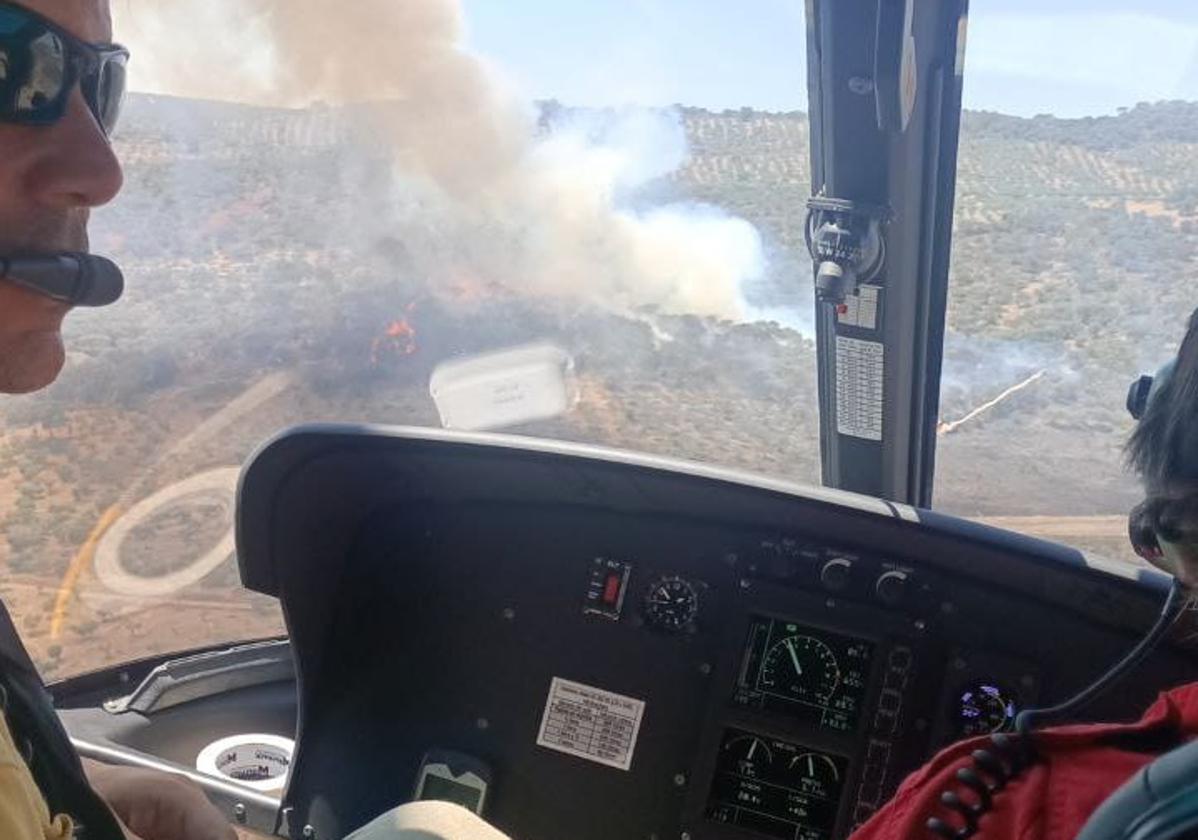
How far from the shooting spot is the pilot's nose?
58.9 inches

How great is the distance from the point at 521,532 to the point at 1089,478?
1.08 m

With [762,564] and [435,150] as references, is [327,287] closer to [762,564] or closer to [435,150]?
[435,150]

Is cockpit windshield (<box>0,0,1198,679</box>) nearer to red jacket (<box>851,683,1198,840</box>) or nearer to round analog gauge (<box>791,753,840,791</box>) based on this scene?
round analog gauge (<box>791,753,840,791</box>)

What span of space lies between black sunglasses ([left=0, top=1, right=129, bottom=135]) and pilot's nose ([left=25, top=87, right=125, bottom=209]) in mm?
20

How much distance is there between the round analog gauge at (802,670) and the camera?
2.44 metres

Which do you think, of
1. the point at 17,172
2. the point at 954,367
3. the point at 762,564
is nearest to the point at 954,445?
the point at 954,367

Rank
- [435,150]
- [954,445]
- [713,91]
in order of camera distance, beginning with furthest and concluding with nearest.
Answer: [954,445]
[435,150]
[713,91]

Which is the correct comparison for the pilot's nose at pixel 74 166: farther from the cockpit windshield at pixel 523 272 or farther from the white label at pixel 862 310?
the white label at pixel 862 310

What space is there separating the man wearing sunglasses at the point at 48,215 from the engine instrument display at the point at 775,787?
1.28 m

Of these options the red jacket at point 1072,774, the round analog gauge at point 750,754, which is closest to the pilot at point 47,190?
the red jacket at point 1072,774

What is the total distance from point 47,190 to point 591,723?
153cm

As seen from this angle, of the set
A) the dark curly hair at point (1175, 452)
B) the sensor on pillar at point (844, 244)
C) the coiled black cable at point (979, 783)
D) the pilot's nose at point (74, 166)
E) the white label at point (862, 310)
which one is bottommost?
the coiled black cable at point (979, 783)

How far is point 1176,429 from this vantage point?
3.43ft

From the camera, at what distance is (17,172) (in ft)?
4.85
